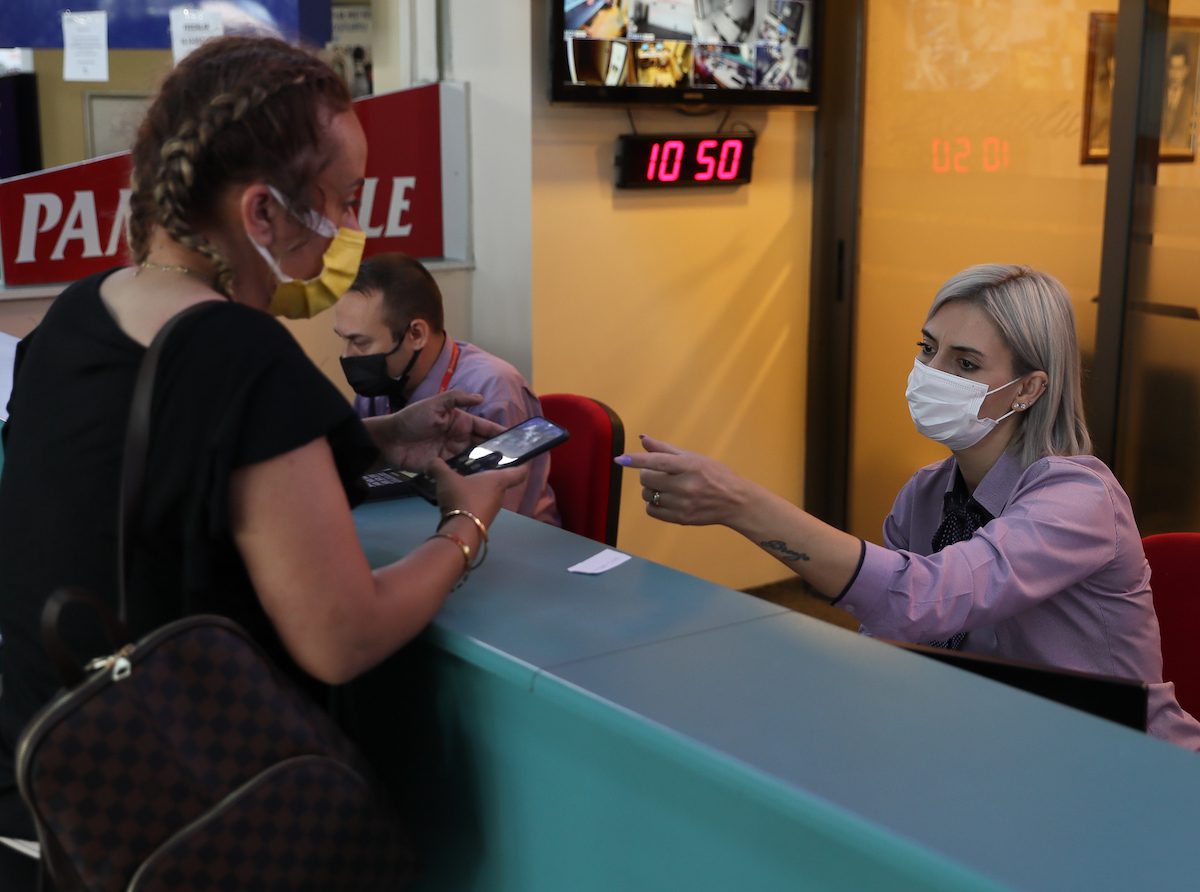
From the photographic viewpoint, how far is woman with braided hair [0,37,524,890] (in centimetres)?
107

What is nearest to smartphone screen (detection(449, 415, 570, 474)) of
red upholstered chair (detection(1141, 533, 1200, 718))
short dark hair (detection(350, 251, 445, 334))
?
red upholstered chair (detection(1141, 533, 1200, 718))

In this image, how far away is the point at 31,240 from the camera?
3203 mm

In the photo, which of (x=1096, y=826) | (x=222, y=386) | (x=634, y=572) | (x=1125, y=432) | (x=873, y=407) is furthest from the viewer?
(x=873, y=407)

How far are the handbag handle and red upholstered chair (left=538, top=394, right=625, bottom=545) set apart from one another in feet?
5.20

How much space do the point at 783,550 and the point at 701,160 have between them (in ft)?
8.22

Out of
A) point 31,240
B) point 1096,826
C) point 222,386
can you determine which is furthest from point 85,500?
point 31,240

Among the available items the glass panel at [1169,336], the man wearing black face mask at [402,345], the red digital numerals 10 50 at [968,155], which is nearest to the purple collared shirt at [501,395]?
the man wearing black face mask at [402,345]

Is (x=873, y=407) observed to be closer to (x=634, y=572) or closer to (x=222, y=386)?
(x=634, y=572)

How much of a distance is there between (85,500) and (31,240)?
7.79 ft

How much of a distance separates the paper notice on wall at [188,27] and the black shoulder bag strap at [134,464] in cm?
272

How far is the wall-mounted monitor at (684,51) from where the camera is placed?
3.55m

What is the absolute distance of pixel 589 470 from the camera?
262 centimetres

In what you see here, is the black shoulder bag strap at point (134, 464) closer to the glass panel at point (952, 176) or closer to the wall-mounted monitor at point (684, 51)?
the wall-mounted monitor at point (684, 51)

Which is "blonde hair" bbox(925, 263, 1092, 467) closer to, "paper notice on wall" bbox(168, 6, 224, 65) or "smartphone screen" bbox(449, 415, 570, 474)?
"smartphone screen" bbox(449, 415, 570, 474)
